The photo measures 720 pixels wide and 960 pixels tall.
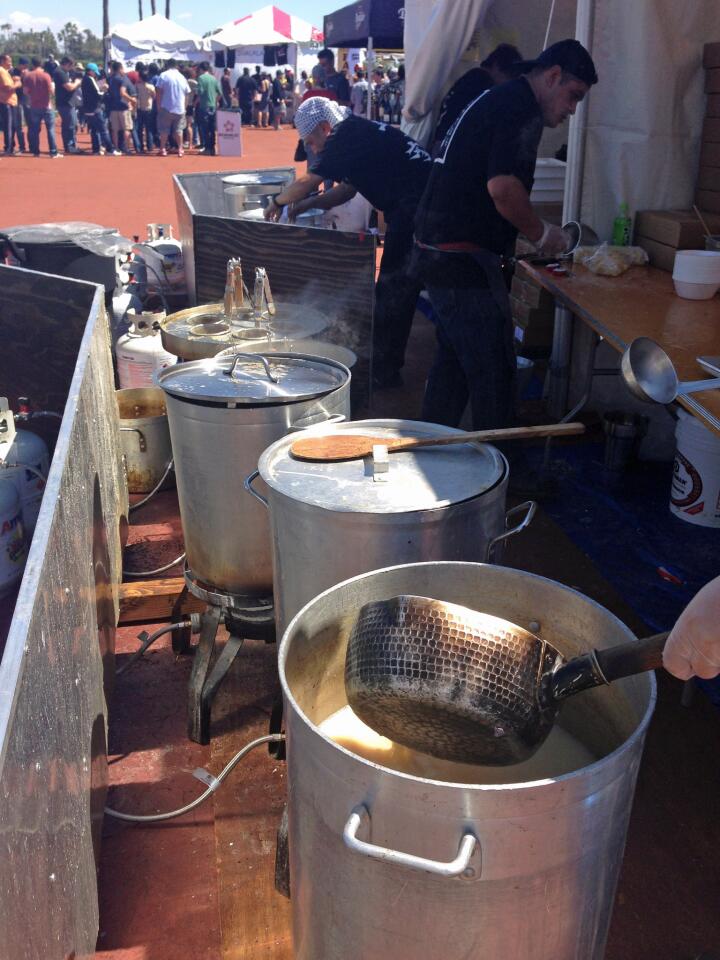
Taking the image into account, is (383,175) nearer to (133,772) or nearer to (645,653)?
(133,772)

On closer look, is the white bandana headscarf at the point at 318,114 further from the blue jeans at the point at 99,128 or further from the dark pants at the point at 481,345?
the blue jeans at the point at 99,128

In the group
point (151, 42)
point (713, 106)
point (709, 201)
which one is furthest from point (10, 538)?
point (151, 42)

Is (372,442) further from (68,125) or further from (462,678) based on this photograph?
(68,125)

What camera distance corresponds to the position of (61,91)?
20688 mm

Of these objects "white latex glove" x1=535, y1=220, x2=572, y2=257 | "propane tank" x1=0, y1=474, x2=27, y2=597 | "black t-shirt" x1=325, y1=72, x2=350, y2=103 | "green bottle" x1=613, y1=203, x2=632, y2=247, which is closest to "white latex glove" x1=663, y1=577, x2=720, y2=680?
"white latex glove" x1=535, y1=220, x2=572, y2=257

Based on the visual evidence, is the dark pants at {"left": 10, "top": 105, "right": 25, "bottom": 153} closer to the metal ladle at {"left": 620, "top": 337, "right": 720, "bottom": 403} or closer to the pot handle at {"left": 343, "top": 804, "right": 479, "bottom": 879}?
the metal ladle at {"left": 620, "top": 337, "right": 720, "bottom": 403}

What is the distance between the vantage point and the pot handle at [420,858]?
112cm

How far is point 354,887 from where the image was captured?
4.24 feet

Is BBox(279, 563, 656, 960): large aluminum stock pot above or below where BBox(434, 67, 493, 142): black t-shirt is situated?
below

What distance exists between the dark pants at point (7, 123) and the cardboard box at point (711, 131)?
20.3m

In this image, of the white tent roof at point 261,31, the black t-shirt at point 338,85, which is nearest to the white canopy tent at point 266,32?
the white tent roof at point 261,31

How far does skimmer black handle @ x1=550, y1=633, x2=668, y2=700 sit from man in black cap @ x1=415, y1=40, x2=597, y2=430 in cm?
267

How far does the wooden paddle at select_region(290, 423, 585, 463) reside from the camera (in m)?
2.20

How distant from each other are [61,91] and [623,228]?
2002 cm
